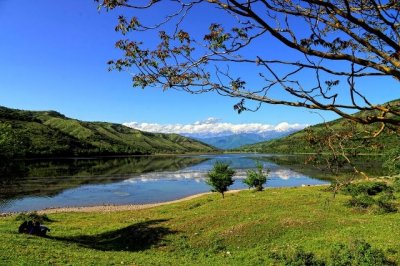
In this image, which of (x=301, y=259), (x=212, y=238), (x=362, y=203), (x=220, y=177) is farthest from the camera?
(x=220, y=177)

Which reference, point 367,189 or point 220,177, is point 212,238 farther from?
point 220,177

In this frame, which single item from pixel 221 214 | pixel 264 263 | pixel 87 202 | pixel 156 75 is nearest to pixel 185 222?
pixel 221 214

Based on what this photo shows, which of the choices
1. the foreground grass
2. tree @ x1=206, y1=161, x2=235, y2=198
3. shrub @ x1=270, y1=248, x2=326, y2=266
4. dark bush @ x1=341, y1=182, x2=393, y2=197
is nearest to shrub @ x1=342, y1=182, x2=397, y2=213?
dark bush @ x1=341, y1=182, x2=393, y2=197

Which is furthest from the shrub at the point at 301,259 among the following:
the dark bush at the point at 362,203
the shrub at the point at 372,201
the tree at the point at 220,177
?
the tree at the point at 220,177

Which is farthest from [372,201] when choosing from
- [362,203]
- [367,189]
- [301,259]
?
[301,259]

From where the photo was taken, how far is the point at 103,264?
21.2m

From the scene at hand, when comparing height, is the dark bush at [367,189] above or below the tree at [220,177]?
below

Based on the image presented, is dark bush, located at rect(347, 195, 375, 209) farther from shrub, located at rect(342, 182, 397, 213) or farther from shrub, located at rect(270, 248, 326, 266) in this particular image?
shrub, located at rect(270, 248, 326, 266)

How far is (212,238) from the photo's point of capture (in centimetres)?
2892

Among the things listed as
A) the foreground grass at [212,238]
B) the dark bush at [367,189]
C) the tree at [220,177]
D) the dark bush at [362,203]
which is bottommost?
the foreground grass at [212,238]

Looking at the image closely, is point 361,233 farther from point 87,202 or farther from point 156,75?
point 87,202

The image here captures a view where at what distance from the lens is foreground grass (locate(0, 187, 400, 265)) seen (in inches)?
901

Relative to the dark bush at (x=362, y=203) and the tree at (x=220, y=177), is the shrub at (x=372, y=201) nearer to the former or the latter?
the dark bush at (x=362, y=203)

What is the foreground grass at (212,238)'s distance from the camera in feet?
75.1
